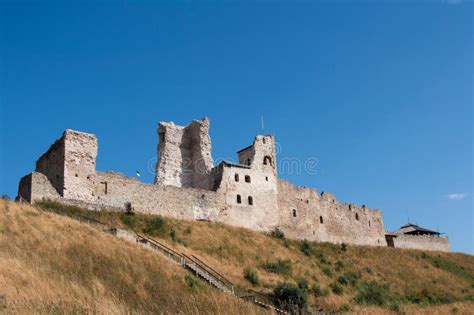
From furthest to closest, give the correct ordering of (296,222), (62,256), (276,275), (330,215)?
(330,215) → (296,222) → (276,275) → (62,256)

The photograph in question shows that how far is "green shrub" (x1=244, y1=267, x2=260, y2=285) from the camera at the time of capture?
29312mm

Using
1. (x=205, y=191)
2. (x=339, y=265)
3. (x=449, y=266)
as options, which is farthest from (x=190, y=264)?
(x=449, y=266)

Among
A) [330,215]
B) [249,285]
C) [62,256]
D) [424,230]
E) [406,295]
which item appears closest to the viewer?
[62,256]

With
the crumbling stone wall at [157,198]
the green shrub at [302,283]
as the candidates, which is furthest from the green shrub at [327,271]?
the crumbling stone wall at [157,198]

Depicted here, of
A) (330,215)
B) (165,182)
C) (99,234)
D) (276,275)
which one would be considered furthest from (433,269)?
(99,234)

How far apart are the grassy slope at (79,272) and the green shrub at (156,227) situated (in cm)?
595

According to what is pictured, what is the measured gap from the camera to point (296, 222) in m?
45.7

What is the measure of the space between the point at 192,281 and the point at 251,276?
8075 millimetres

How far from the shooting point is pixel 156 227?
32625 millimetres

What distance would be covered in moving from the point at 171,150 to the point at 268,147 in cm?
809

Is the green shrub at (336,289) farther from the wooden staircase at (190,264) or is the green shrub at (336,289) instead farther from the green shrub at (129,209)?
the green shrub at (129,209)

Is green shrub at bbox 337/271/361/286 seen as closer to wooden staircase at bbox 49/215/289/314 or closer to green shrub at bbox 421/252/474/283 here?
wooden staircase at bbox 49/215/289/314

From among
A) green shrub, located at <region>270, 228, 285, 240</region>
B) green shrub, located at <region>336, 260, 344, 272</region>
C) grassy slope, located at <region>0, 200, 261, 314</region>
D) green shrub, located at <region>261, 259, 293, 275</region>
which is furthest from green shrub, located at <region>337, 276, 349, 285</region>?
grassy slope, located at <region>0, 200, 261, 314</region>

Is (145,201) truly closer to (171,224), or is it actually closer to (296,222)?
(171,224)
